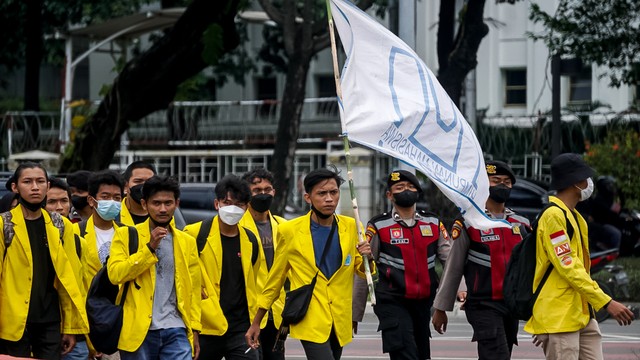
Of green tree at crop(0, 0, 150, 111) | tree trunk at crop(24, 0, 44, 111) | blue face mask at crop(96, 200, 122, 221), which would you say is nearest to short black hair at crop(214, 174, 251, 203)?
blue face mask at crop(96, 200, 122, 221)

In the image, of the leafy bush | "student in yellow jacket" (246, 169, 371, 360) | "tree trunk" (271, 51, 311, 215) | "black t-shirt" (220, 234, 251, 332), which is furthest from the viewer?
the leafy bush

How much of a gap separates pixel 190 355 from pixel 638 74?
1542cm

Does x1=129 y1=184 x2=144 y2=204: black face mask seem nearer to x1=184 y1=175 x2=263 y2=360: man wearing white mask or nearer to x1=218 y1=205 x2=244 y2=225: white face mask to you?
x1=184 y1=175 x2=263 y2=360: man wearing white mask

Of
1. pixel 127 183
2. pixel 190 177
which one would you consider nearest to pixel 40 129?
pixel 190 177

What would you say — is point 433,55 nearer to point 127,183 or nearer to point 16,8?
point 16,8

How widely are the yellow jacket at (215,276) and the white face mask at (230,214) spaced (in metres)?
0.17

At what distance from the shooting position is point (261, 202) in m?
9.59

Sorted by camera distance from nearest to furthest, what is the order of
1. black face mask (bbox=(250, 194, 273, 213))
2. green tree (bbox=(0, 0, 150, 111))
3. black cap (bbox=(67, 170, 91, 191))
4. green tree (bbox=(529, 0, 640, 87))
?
black face mask (bbox=(250, 194, 273, 213)) → black cap (bbox=(67, 170, 91, 191)) → green tree (bbox=(529, 0, 640, 87)) → green tree (bbox=(0, 0, 150, 111))

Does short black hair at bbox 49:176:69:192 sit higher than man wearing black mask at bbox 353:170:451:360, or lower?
higher

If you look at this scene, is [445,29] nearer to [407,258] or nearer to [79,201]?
[79,201]

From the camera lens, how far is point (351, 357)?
12742 mm

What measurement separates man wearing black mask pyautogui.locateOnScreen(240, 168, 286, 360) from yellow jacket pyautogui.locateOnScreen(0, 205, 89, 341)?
1535mm

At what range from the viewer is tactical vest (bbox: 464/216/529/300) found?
29.6ft

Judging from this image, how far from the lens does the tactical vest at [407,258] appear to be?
907 centimetres
